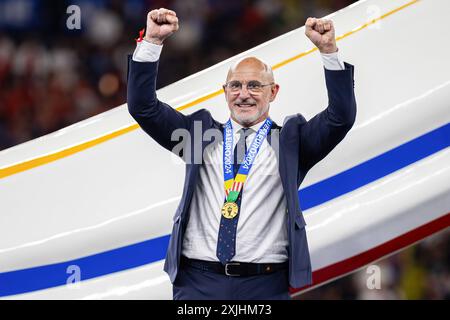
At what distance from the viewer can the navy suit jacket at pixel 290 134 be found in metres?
2.18

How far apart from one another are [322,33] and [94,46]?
2.95m

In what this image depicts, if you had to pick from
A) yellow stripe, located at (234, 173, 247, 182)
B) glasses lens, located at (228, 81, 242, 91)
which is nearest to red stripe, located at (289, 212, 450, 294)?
yellow stripe, located at (234, 173, 247, 182)

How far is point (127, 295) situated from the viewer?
295cm

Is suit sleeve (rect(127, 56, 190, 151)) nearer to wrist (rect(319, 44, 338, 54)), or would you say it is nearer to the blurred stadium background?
wrist (rect(319, 44, 338, 54))

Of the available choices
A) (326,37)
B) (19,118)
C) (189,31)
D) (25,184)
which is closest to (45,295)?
(25,184)

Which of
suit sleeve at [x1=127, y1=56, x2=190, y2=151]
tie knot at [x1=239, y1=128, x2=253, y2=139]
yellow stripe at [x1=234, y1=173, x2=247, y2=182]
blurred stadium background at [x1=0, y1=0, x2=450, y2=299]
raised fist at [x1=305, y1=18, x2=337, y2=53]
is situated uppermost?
blurred stadium background at [x1=0, y1=0, x2=450, y2=299]

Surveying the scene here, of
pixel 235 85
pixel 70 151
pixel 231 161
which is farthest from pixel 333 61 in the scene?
pixel 70 151

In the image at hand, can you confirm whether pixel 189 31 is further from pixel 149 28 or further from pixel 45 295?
pixel 149 28

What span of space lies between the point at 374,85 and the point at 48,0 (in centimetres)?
241

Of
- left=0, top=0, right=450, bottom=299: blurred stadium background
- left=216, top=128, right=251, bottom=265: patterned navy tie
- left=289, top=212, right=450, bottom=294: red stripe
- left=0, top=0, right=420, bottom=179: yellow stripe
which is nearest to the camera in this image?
left=216, top=128, right=251, bottom=265: patterned navy tie

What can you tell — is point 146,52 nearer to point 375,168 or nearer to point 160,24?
point 160,24

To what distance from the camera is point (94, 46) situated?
4.91 meters

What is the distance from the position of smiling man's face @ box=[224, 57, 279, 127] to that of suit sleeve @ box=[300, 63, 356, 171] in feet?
0.47

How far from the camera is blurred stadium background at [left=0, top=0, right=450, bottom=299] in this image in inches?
185
